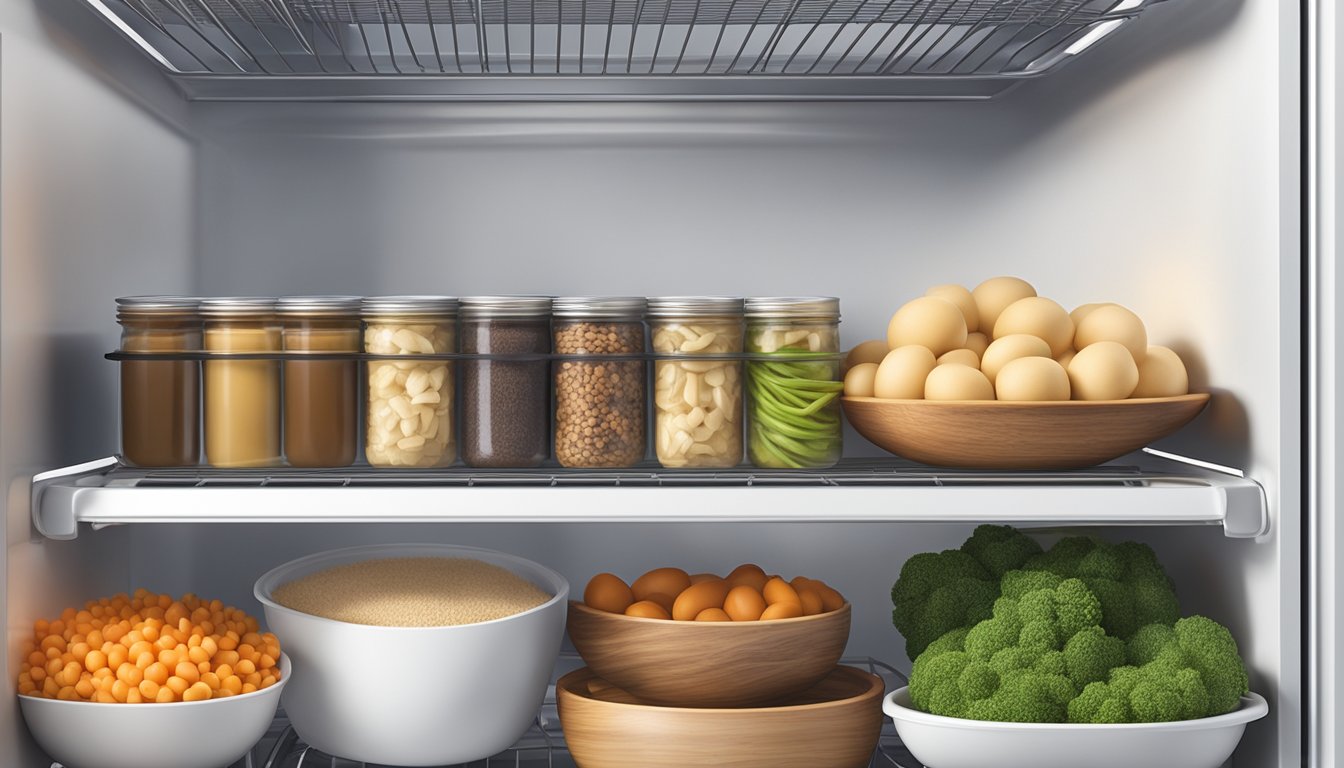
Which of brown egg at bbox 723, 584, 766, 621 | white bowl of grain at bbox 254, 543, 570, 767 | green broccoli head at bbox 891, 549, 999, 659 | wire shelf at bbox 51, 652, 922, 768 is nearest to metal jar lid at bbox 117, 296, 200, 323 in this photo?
white bowl of grain at bbox 254, 543, 570, 767

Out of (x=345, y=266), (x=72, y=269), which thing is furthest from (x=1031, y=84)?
Result: (x=72, y=269)

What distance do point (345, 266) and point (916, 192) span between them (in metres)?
0.61

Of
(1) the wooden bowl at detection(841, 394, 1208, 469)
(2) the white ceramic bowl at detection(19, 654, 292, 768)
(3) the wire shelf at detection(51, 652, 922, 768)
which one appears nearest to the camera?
(2) the white ceramic bowl at detection(19, 654, 292, 768)

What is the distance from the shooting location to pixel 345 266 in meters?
1.19

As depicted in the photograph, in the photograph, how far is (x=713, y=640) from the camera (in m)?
0.91

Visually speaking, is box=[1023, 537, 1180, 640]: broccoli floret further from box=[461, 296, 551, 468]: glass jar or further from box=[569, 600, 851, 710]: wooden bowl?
box=[461, 296, 551, 468]: glass jar

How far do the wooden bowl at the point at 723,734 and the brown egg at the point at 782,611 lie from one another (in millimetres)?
60

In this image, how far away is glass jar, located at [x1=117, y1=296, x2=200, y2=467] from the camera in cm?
93

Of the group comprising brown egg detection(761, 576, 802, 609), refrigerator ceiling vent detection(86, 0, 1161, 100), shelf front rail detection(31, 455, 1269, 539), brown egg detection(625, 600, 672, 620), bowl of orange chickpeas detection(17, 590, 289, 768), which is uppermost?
refrigerator ceiling vent detection(86, 0, 1161, 100)

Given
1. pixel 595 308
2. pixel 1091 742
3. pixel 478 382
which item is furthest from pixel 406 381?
pixel 1091 742

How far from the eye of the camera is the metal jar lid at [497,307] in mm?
948

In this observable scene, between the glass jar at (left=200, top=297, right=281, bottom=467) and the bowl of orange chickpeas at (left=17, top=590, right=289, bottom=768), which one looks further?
the glass jar at (left=200, top=297, right=281, bottom=467)

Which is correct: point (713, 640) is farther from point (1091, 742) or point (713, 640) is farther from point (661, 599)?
point (1091, 742)

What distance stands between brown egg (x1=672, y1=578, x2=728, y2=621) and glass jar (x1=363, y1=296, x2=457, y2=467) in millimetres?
239
